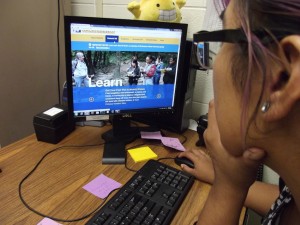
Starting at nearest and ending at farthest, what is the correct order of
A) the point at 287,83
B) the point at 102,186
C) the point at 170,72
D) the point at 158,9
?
1. the point at 287,83
2. the point at 102,186
3. the point at 170,72
4. the point at 158,9

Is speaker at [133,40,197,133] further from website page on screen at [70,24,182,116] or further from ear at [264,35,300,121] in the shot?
ear at [264,35,300,121]

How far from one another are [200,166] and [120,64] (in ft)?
1.47

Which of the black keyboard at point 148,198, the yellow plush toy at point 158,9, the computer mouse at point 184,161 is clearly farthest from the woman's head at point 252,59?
the yellow plush toy at point 158,9

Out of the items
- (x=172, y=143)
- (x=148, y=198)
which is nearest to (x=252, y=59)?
(x=148, y=198)

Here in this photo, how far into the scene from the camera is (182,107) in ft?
3.69

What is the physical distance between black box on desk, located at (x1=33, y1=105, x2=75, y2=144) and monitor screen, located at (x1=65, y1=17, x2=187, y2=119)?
0.10 meters

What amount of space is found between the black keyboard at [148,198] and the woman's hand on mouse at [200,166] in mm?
39

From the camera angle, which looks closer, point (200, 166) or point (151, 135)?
point (200, 166)

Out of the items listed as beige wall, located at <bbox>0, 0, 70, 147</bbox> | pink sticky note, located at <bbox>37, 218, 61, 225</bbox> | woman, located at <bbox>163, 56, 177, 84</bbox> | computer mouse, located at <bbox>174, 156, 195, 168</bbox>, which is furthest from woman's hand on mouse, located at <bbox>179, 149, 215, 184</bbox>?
beige wall, located at <bbox>0, 0, 70, 147</bbox>

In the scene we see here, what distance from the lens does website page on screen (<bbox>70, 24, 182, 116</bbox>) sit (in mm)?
863

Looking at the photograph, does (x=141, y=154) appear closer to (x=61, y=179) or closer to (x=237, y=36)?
(x=61, y=179)

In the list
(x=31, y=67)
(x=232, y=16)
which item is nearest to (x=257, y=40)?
(x=232, y=16)

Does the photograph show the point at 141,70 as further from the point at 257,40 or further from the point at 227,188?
the point at 257,40

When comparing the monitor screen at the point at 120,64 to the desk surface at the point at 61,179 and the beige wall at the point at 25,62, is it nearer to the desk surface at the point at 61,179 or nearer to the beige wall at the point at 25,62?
the desk surface at the point at 61,179
